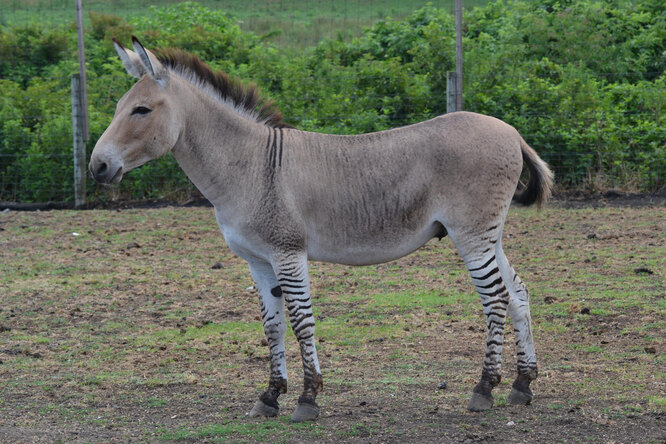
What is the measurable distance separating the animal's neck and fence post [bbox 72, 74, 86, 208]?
32.6 feet

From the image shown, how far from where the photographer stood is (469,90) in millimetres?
15016

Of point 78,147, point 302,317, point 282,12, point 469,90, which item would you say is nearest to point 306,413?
point 302,317

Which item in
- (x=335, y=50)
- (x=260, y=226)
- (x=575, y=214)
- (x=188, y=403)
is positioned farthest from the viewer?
(x=335, y=50)

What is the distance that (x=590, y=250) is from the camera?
1058 centimetres

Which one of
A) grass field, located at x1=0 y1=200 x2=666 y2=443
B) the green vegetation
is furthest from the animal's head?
the green vegetation

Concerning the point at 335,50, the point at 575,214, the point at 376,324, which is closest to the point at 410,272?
the point at 376,324

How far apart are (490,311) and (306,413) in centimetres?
151

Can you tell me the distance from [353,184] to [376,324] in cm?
259

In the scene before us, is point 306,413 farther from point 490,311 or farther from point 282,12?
point 282,12

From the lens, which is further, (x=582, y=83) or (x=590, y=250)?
(x=582, y=83)

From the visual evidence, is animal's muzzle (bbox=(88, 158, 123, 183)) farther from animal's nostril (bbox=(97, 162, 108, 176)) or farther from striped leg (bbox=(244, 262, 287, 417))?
striped leg (bbox=(244, 262, 287, 417))

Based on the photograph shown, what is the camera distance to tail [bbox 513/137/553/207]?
615 centimetres

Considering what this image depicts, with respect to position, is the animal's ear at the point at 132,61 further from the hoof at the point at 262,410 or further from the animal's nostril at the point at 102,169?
the hoof at the point at 262,410

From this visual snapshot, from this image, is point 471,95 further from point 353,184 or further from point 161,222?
point 353,184
